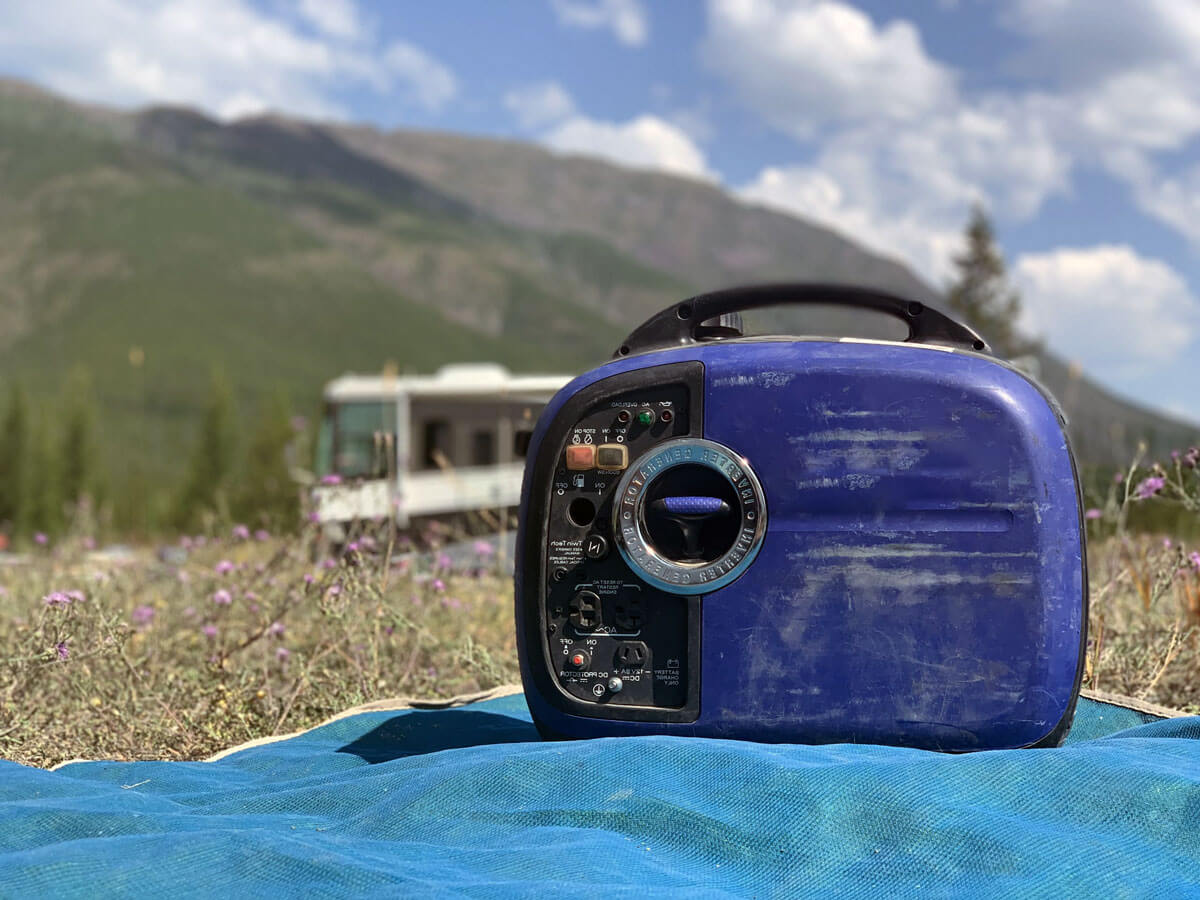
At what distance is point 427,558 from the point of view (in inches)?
193

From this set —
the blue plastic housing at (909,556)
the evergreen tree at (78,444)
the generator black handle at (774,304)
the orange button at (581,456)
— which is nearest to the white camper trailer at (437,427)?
the generator black handle at (774,304)

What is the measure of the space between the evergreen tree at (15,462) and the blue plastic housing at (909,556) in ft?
173

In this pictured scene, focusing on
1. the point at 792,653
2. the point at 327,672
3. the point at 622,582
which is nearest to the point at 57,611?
the point at 327,672

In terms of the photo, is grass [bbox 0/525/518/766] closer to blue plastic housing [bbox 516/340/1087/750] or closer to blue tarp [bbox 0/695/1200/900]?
blue tarp [bbox 0/695/1200/900]

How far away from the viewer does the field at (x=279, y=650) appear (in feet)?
10.7

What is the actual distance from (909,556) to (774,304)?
0.81 metres

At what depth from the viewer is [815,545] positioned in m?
2.32

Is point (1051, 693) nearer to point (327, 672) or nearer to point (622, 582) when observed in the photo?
point (622, 582)

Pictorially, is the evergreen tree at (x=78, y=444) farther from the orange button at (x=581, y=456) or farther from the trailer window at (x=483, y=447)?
the orange button at (x=581, y=456)

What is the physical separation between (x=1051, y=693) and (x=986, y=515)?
0.40m

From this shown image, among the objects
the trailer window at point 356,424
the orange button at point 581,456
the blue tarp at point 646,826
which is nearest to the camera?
the blue tarp at point 646,826

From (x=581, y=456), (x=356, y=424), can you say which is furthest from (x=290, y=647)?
(x=356, y=424)

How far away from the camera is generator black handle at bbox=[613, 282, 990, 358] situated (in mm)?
2521

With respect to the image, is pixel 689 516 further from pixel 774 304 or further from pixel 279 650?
pixel 279 650
